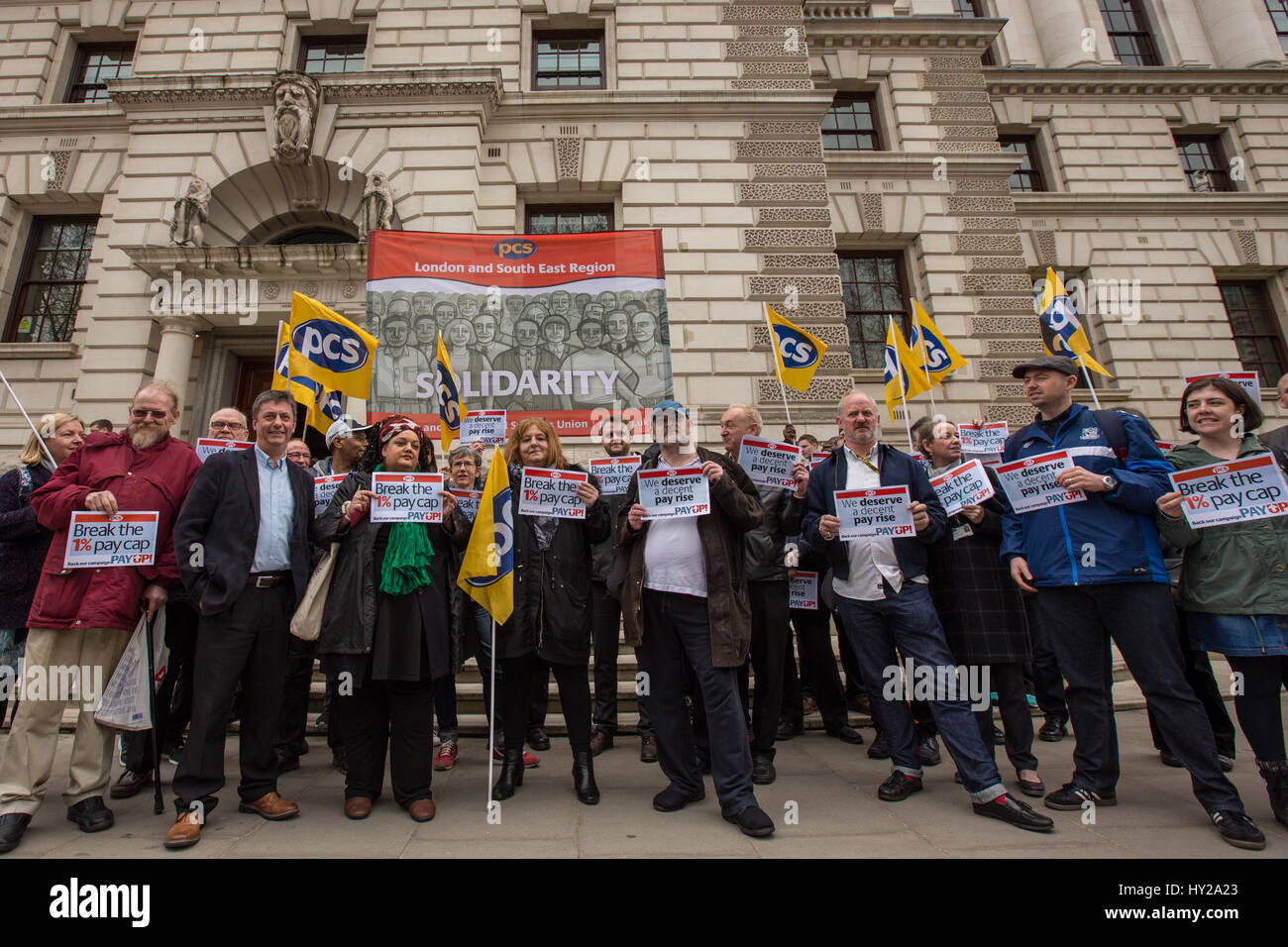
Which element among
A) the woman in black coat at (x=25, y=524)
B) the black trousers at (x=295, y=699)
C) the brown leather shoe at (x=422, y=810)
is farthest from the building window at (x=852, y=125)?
the brown leather shoe at (x=422, y=810)

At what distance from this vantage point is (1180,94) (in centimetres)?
1703

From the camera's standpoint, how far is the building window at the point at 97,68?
A: 43.9 feet

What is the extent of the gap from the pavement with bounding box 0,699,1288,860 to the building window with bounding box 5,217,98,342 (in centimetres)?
1195

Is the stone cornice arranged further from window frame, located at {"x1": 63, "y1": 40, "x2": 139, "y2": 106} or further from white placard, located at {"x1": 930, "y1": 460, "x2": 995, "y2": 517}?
window frame, located at {"x1": 63, "y1": 40, "x2": 139, "y2": 106}

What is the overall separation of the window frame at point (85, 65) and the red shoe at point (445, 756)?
16.5 m

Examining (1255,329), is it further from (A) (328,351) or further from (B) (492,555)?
(A) (328,351)

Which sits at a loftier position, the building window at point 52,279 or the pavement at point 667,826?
the building window at point 52,279

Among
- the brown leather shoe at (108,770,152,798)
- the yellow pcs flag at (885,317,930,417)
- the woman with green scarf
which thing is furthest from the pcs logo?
the brown leather shoe at (108,770,152,798)

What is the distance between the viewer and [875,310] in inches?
552

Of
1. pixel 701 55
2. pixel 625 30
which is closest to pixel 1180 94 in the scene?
pixel 701 55

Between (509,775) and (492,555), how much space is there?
145 cm

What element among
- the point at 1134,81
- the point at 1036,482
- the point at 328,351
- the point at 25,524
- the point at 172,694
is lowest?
the point at 172,694

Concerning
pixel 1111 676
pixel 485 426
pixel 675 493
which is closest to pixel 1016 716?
pixel 1111 676

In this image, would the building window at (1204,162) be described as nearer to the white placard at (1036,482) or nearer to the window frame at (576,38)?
the window frame at (576,38)
